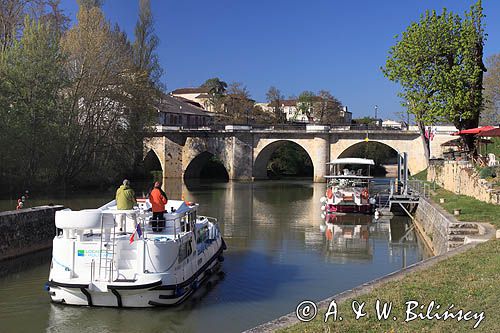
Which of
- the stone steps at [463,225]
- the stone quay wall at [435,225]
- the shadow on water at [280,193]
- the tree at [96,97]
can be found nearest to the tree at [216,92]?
the shadow on water at [280,193]

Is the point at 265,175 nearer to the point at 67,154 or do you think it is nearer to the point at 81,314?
the point at 67,154

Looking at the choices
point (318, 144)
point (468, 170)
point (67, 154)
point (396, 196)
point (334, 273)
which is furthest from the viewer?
point (318, 144)

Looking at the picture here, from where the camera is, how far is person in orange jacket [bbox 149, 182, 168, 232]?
47.7 ft

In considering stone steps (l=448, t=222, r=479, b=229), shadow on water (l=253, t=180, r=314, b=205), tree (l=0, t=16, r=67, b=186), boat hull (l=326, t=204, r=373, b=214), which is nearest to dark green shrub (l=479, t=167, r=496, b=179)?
stone steps (l=448, t=222, r=479, b=229)

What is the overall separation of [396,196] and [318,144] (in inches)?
1104

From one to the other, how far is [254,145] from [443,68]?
30416 mm

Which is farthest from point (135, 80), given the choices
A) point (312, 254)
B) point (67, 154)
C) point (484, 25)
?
point (312, 254)

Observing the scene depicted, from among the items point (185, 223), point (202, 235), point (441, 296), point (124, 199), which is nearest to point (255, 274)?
point (202, 235)

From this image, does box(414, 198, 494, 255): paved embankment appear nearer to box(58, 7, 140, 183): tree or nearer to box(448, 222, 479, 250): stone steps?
box(448, 222, 479, 250): stone steps

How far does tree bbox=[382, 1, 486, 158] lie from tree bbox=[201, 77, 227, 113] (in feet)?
183

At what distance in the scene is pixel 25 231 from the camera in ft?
66.8

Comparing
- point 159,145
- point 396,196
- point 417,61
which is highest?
point 417,61

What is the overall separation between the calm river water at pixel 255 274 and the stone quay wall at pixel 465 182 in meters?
3.26

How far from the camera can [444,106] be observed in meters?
35.8
